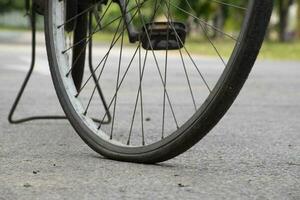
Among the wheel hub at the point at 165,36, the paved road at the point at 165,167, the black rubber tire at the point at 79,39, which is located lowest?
the paved road at the point at 165,167

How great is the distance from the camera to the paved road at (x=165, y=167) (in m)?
2.61

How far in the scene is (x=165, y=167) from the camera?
305 centimetres

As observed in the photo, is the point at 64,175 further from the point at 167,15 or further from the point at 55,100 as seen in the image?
the point at 55,100

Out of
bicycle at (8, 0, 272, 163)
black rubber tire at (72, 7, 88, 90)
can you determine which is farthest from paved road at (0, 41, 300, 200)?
black rubber tire at (72, 7, 88, 90)

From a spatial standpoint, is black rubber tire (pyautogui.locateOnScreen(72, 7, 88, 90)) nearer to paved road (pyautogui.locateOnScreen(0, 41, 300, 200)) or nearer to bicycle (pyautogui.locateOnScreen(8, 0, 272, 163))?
bicycle (pyautogui.locateOnScreen(8, 0, 272, 163))

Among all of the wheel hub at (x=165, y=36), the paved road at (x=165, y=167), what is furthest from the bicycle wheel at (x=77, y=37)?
the wheel hub at (x=165, y=36)

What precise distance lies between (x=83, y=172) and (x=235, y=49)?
28.9 inches

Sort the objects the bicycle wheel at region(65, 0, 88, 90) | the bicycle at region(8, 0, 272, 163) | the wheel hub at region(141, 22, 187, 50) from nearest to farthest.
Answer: the bicycle at region(8, 0, 272, 163) < the wheel hub at region(141, 22, 187, 50) < the bicycle wheel at region(65, 0, 88, 90)

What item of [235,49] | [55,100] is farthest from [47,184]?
[55,100]

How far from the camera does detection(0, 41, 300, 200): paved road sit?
261 cm

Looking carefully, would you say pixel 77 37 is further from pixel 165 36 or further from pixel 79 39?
pixel 165 36

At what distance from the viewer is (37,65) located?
11.4 metres

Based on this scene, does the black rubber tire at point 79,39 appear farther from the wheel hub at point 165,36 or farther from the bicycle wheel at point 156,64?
the wheel hub at point 165,36

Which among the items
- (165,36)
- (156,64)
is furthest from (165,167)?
(156,64)
